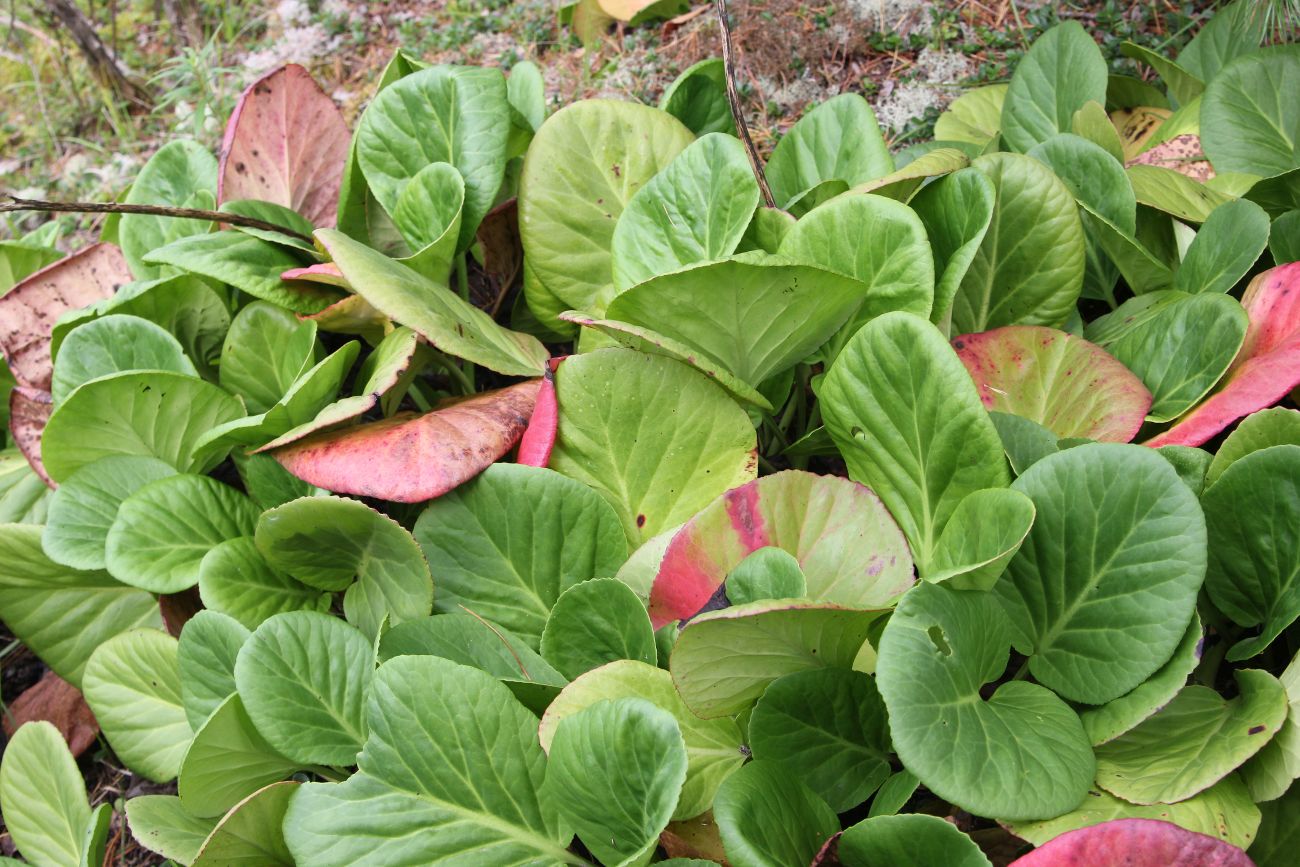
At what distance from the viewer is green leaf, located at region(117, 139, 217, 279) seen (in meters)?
1.89

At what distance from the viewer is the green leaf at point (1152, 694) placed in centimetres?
103

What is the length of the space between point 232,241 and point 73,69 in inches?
89.4

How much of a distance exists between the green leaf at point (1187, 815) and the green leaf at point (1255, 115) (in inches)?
39.2

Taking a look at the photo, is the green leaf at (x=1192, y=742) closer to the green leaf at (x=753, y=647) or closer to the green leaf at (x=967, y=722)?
the green leaf at (x=967, y=722)

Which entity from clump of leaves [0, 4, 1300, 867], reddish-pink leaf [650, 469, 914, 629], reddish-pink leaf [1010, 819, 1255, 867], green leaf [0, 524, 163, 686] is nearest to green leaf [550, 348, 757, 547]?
clump of leaves [0, 4, 1300, 867]

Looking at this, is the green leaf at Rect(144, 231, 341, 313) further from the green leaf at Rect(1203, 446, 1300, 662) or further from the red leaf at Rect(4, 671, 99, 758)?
the green leaf at Rect(1203, 446, 1300, 662)

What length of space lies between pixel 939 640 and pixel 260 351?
43.8 inches

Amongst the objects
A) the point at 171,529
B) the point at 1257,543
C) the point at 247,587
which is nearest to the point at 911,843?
the point at 1257,543

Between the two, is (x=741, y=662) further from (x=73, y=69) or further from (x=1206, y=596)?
(x=73, y=69)

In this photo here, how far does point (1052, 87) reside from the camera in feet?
5.73

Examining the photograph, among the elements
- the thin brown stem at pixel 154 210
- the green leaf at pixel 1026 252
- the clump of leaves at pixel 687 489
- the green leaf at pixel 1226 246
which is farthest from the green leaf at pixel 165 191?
the green leaf at pixel 1226 246

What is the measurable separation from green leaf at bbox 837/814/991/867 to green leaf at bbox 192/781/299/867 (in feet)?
2.08

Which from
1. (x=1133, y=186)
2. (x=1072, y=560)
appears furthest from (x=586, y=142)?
(x=1072, y=560)

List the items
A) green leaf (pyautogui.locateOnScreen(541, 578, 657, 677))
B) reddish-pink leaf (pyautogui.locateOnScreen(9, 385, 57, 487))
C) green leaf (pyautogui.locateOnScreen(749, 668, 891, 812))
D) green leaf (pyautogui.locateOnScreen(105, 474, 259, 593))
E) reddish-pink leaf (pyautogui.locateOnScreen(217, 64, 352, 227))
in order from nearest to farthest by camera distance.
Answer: green leaf (pyautogui.locateOnScreen(749, 668, 891, 812)), green leaf (pyautogui.locateOnScreen(541, 578, 657, 677)), green leaf (pyautogui.locateOnScreen(105, 474, 259, 593)), reddish-pink leaf (pyautogui.locateOnScreen(9, 385, 57, 487)), reddish-pink leaf (pyautogui.locateOnScreen(217, 64, 352, 227))
